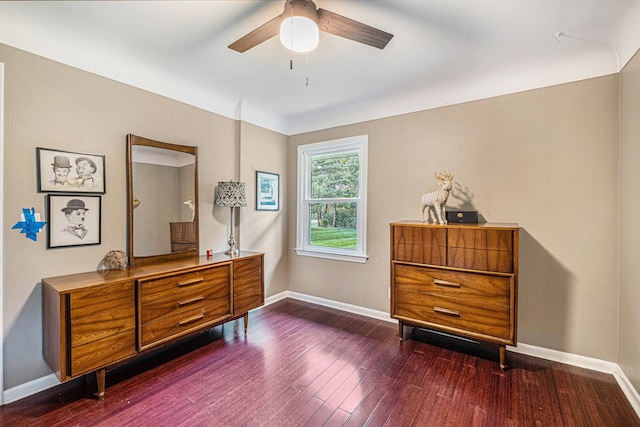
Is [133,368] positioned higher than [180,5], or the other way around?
[180,5]

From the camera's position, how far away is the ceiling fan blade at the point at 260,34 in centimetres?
157

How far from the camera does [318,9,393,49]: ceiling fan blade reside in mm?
1524

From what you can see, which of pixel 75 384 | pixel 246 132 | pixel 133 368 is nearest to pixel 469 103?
pixel 246 132

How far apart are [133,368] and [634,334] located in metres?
3.66

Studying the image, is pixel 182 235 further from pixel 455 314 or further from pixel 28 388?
pixel 455 314

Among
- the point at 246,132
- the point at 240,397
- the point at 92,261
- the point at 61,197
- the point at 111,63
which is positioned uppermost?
the point at 111,63

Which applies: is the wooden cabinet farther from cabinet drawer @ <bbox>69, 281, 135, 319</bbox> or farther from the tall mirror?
cabinet drawer @ <bbox>69, 281, 135, 319</bbox>

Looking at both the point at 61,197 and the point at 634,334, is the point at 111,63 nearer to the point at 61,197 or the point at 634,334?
the point at 61,197

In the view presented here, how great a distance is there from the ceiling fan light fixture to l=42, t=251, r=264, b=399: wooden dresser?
1.90 metres

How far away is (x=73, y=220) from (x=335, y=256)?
103 inches

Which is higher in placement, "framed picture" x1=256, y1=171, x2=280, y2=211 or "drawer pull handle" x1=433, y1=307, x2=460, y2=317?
"framed picture" x1=256, y1=171, x2=280, y2=211

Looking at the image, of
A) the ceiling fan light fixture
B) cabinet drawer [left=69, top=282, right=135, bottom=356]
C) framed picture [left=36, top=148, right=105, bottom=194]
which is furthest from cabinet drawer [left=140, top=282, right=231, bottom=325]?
the ceiling fan light fixture

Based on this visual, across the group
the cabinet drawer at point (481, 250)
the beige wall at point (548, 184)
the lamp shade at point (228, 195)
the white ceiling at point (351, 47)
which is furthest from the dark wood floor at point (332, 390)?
the white ceiling at point (351, 47)

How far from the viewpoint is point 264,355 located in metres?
→ 2.47
